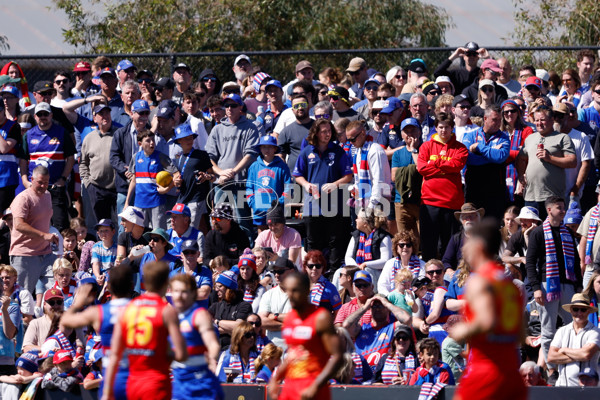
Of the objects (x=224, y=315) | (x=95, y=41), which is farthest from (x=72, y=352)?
(x=95, y=41)

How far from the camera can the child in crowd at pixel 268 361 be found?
1180cm

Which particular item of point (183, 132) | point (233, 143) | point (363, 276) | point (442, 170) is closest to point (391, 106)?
point (442, 170)

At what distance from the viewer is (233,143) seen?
1552 cm

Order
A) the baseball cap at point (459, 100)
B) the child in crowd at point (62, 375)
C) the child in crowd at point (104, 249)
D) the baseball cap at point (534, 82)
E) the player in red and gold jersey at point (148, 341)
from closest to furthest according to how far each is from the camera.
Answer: the player in red and gold jersey at point (148, 341) < the child in crowd at point (62, 375) < the child in crowd at point (104, 249) < the baseball cap at point (459, 100) < the baseball cap at point (534, 82)

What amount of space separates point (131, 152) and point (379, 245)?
3868 millimetres

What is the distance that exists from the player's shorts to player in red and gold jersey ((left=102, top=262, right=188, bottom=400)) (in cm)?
36

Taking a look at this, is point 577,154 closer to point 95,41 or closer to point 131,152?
point 131,152

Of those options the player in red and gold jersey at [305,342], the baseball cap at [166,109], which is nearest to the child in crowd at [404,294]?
the player in red and gold jersey at [305,342]

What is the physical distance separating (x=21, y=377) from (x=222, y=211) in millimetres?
3669

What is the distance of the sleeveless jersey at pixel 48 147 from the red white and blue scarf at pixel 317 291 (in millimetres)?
4877

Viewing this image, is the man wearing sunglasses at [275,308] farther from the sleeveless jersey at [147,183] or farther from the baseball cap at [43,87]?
the baseball cap at [43,87]

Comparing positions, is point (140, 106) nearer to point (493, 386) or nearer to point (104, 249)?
point (104, 249)

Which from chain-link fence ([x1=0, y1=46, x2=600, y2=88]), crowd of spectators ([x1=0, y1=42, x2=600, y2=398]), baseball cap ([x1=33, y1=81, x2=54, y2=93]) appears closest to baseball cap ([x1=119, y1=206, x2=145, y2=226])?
crowd of spectators ([x1=0, y1=42, x2=600, y2=398])

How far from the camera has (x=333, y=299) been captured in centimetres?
1316
